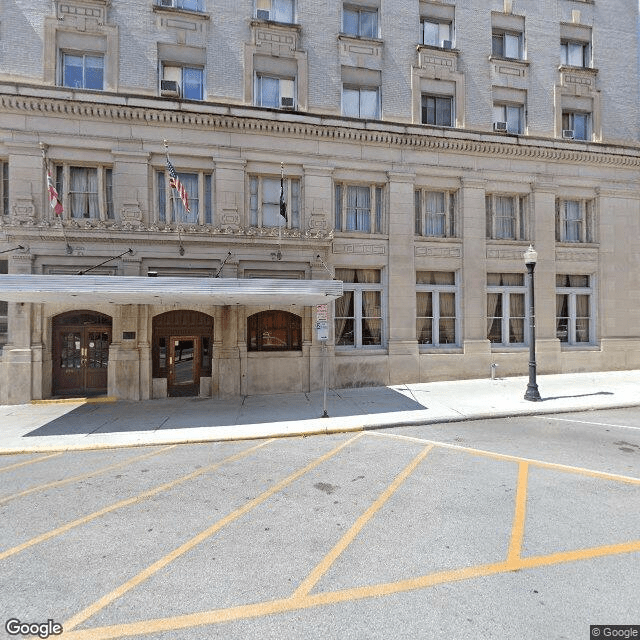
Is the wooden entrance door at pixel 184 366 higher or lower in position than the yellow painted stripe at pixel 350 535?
higher

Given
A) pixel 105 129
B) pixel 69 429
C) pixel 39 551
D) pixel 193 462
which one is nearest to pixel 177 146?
pixel 105 129

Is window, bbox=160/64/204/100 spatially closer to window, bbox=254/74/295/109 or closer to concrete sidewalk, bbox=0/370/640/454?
window, bbox=254/74/295/109

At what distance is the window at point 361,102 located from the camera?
49.3 feet

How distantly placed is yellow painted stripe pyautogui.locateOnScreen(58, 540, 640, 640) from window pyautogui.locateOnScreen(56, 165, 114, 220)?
13.4 metres

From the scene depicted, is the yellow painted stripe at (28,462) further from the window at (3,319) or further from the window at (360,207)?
the window at (360,207)

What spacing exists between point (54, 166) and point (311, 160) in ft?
31.1

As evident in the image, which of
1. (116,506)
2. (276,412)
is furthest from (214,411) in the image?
(116,506)

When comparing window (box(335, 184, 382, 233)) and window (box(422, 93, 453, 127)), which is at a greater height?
window (box(422, 93, 453, 127))

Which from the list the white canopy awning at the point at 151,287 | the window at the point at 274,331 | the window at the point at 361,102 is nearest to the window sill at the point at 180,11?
the window at the point at 361,102

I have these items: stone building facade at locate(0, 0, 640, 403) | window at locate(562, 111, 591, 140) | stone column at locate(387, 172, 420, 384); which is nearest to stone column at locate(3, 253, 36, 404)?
stone building facade at locate(0, 0, 640, 403)

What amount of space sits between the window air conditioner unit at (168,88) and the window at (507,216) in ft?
45.4

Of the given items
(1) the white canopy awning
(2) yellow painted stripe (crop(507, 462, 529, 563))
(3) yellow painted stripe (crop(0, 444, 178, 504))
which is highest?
(1) the white canopy awning

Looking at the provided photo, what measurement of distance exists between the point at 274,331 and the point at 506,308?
419 inches

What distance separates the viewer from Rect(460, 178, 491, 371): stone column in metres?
15.6
